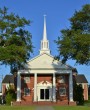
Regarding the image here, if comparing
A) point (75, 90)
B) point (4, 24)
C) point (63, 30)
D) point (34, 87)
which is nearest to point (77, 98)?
point (75, 90)

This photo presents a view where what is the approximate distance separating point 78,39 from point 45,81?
1950 cm

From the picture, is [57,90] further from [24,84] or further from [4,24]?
[4,24]

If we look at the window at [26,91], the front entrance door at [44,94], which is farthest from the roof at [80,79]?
the window at [26,91]

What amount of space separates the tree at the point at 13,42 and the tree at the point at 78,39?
460 centimetres

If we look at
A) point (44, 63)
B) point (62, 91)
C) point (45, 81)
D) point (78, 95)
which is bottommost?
point (78, 95)

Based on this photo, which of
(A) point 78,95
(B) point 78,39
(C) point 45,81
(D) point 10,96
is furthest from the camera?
(C) point 45,81

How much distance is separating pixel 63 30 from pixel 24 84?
57.4ft

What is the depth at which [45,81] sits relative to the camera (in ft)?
198

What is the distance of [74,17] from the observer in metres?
45.0

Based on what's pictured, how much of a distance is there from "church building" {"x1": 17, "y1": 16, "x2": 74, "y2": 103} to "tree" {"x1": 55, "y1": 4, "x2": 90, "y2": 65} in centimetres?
1276

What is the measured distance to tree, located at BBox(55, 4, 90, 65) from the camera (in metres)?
42.3

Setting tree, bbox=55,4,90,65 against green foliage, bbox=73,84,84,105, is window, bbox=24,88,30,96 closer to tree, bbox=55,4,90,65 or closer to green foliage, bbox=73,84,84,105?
green foliage, bbox=73,84,84,105

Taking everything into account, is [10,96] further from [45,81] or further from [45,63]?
[45,63]

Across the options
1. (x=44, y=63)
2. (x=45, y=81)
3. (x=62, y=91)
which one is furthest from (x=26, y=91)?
(x=62, y=91)
